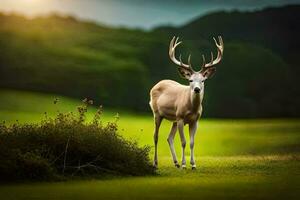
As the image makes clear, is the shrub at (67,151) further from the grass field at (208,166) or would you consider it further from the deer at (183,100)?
the deer at (183,100)

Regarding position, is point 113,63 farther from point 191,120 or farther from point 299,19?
point 191,120

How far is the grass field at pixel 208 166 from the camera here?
38.1 feet

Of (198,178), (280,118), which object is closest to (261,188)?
(198,178)

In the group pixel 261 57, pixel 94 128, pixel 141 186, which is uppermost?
pixel 261 57

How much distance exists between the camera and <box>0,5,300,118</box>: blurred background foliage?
2914cm

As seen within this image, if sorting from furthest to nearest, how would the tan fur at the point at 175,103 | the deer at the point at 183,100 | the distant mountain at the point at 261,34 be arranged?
the distant mountain at the point at 261,34 < the tan fur at the point at 175,103 < the deer at the point at 183,100

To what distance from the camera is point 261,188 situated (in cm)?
1223

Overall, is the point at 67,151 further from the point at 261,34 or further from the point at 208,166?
the point at 261,34

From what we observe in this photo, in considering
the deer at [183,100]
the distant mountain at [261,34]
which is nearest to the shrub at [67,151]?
the deer at [183,100]

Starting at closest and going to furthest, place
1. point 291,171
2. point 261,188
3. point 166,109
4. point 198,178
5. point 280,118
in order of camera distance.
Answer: point 261,188 < point 198,178 < point 291,171 < point 166,109 < point 280,118

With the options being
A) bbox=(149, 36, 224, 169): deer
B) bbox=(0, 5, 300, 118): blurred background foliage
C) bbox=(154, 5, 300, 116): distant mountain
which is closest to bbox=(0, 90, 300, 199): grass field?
bbox=(149, 36, 224, 169): deer

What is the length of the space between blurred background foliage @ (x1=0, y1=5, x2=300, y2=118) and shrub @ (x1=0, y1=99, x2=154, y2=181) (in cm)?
1424

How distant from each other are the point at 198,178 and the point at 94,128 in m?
2.19

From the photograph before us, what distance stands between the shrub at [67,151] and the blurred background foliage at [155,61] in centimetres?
1424
